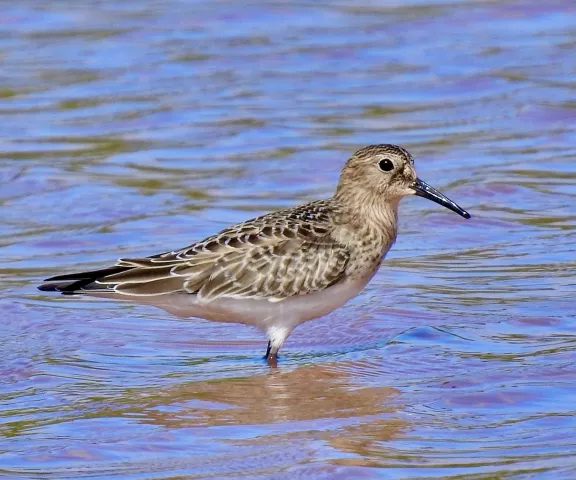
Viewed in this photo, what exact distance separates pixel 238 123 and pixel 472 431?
26.6ft

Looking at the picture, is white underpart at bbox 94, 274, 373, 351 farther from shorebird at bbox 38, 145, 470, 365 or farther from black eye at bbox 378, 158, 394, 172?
black eye at bbox 378, 158, 394, 172

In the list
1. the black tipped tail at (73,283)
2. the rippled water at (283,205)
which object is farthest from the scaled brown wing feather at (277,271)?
the black tipped tail at (73,283)

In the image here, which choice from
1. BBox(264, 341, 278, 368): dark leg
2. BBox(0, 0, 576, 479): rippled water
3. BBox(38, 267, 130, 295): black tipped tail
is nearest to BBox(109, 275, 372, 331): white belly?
BBox(264, 341, 278, 368): dark leg

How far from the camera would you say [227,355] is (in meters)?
10.5

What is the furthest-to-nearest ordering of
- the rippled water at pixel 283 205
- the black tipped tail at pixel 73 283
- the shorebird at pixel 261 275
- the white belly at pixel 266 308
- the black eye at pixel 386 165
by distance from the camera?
the black eye at pixel 386 165 → the white belly at pixel 266 308 → the shorebird at pixel 261 275 → the black tipped tail at pixel 73 283 → the rippled water at pixel 283 205

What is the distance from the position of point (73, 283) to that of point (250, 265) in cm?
123

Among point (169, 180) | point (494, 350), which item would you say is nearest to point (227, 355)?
point (494, 350)

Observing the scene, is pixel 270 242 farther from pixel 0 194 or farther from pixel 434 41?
pixel 434 41

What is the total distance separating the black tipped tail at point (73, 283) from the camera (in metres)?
9.85

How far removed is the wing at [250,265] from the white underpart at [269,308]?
1.9 inches

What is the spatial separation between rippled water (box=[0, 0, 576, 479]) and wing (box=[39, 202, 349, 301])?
0.52 metres

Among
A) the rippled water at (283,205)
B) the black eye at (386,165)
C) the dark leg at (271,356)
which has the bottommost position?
the dark leg at (271,356)

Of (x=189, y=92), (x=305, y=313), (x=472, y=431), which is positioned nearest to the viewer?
(x=472, y=431)

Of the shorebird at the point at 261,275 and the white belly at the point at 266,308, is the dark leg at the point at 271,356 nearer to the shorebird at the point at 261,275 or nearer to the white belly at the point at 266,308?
the shorebird at the point at 261,275
